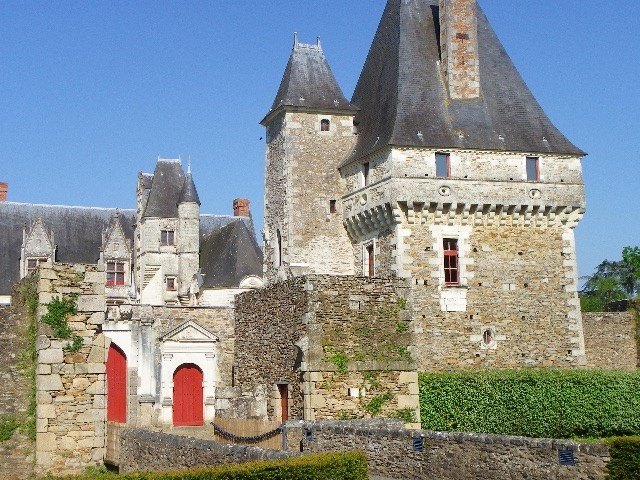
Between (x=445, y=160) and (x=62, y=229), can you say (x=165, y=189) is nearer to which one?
(x=62, y=229)

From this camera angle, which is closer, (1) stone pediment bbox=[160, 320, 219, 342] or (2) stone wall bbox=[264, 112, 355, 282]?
(2) stone wall bbox=[264, 112, 355, 282]

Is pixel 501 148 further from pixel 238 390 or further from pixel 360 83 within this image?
pixel 238 390

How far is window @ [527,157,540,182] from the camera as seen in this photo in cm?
2710

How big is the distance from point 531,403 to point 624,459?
11.4 m

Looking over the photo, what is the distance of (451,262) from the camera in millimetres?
25844

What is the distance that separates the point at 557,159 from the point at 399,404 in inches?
403

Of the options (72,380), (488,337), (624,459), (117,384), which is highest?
(488,337)

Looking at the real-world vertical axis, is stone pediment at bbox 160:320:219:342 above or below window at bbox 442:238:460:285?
below

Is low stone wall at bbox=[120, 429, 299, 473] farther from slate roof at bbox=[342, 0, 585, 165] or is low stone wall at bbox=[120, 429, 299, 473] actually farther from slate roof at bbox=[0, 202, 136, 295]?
slate roof at bbox=[0, 202, 136, 295]

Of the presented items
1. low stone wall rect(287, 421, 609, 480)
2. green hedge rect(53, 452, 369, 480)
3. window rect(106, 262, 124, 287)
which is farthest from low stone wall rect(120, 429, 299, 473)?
window rect(106, 262, 124, 287)

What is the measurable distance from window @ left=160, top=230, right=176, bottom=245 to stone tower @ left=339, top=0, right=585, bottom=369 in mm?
15865

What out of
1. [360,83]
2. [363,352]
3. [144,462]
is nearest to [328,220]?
[360,83]

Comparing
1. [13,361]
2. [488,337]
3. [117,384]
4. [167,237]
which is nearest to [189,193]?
[167,237]

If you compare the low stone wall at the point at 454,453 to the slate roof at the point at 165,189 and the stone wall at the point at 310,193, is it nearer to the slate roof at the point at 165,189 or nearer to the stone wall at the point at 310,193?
the stone wall at the point at 310,193
